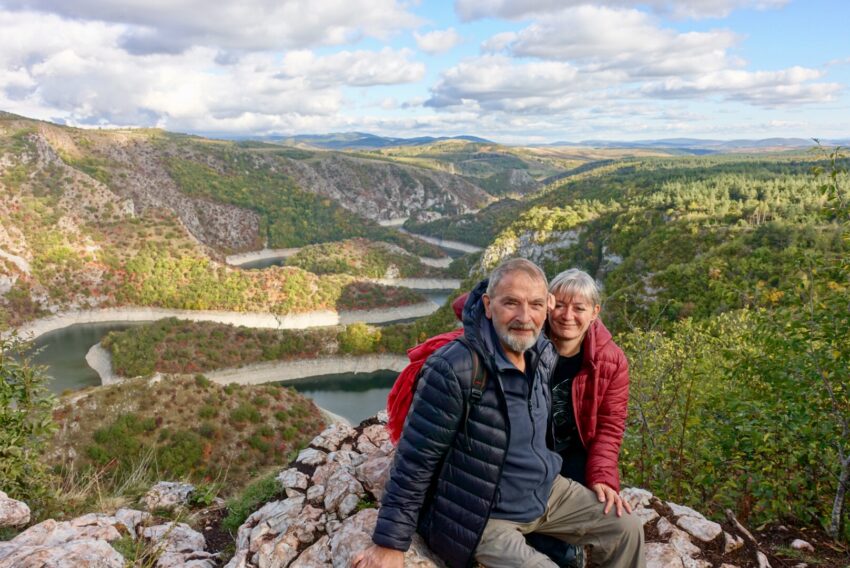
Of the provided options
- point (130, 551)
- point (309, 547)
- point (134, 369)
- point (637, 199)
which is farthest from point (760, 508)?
point (637, 199)

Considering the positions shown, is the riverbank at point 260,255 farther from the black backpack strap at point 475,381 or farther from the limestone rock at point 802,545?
the black backpack strap at point 475,381

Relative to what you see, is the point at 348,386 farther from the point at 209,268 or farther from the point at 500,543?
the point at 500,543

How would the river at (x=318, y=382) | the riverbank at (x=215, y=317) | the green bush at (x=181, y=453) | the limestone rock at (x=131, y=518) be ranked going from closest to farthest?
the limestone rock at (x=131, y=518), the green bush at (x=181, y=453), the river at (x=318, y=382), the riverbank at (x=215, y=317)

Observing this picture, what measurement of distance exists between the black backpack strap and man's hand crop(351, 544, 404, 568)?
1.02 meters

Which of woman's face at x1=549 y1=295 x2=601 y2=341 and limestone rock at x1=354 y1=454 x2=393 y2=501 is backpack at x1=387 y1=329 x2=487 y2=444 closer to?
woman's face at x1=549 y1=295 x2=601 y2=341

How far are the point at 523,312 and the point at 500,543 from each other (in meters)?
1.67

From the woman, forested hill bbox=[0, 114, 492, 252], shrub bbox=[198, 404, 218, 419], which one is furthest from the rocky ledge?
forested hill bbox=[0, 114, 492, 252]

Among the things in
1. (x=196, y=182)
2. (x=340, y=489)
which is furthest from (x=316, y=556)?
(x=196, y=182)

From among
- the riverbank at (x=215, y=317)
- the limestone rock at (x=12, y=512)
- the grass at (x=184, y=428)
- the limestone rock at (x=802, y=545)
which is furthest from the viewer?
the riverbank at (x=215, y=317)

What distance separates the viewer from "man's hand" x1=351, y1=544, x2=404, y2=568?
346 cm

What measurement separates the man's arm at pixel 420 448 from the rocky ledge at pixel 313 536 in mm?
528

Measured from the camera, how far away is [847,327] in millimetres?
5207

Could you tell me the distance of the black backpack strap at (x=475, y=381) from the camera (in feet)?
11.2

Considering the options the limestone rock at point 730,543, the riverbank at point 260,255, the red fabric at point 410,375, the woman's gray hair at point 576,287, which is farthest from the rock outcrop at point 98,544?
the riverbank at point 260,255
